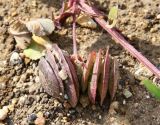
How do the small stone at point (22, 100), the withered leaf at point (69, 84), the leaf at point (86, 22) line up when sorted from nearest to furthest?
1. the withered leaf at point (69, 84)
2. the small stone at point (22, 100)
3. the leaf at point (86, 22)

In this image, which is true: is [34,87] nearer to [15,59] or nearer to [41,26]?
[15,59]

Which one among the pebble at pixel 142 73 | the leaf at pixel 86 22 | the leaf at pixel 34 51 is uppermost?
the leaf at pixel 86 22

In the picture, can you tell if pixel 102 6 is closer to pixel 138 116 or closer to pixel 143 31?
pixel 143 31

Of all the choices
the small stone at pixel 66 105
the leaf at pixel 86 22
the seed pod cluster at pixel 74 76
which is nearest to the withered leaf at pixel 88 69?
the seed pod cluster at pixel 74 76

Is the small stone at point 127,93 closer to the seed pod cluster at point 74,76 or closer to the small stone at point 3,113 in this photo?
the seed pod cluster at point 74,76

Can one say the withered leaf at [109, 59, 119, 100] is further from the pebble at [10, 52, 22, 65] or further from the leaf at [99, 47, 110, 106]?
the pebble at [10, 52, 22, 65]

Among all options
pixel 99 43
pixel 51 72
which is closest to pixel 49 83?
pixel 51 72
